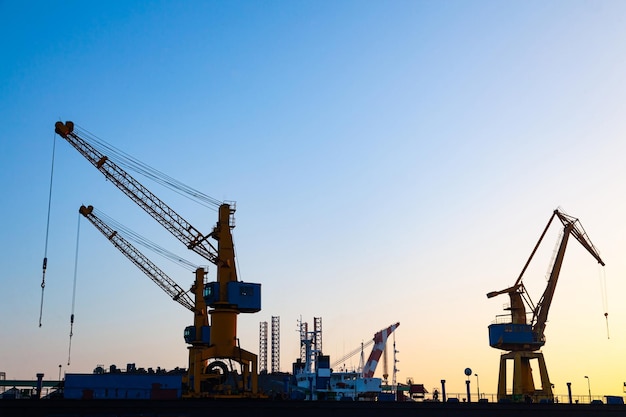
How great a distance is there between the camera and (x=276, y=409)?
78.2 meters

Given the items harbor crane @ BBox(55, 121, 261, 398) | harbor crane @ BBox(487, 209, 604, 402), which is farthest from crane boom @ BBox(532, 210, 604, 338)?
harbor crane @ BBox(55, 121, 261, 398)

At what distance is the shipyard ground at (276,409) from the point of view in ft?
230

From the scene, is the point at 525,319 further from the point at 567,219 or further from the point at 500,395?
the point at 567,219

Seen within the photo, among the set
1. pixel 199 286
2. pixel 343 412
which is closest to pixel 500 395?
pixel 343 412

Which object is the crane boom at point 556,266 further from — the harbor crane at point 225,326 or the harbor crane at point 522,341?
the harbor crane at point 225,326

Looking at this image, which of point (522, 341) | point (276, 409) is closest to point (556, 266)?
point (522, 341)

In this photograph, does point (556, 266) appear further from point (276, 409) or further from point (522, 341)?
point (276, 409)

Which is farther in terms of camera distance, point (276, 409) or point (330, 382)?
point (330, 382)

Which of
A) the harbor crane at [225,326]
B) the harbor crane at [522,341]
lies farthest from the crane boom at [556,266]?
the harbor crane at [225,326]

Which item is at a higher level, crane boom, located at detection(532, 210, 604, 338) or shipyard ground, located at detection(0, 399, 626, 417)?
crane boom, located at detection(532, 210, 604, 338)

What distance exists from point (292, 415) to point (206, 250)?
3321 cm

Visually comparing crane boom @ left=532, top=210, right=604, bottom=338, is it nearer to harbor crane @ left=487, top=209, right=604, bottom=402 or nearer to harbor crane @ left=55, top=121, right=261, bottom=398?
harbor crane @ left=487, top=209, right=604, bottom=402

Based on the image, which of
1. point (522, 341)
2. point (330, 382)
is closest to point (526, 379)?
point (522, 341)

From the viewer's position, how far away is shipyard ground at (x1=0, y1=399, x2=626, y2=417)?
230ft
